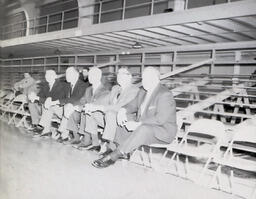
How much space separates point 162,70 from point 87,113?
13.7 feet

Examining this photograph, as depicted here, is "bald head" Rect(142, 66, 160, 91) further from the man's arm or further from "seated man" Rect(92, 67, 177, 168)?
the man's arm

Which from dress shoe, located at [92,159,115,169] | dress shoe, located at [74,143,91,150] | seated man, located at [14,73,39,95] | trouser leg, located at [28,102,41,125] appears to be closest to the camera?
dress shoe, located at [92,159,115,169]

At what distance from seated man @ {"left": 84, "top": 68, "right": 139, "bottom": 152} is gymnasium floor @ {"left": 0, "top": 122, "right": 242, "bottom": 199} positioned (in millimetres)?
372

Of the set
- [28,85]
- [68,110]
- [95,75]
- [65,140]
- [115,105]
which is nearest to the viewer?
[115,105]

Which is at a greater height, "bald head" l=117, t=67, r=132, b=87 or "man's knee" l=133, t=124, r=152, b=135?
"bald head" l=117, t=67, r=132, b=87

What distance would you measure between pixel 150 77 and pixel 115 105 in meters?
0.63

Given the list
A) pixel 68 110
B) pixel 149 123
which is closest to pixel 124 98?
pixel 149 123

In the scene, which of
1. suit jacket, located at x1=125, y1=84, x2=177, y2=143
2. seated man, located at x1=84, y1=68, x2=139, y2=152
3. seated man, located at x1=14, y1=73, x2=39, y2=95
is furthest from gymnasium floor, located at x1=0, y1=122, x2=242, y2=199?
seated man, located at x1=14, y1=73, x2=39, y2=95

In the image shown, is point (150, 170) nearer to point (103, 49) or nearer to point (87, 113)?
point (87, 113)

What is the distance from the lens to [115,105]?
3.57 m

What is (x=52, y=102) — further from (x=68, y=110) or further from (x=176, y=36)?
(x=176, y=36)

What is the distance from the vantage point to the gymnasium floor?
2578mm

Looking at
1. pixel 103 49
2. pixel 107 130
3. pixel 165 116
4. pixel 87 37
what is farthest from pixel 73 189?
pixel 103 49

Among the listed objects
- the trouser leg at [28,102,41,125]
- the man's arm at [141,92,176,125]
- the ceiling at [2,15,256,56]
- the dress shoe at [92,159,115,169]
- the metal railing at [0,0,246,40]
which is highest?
the metal railing at [0,0,246,40]
